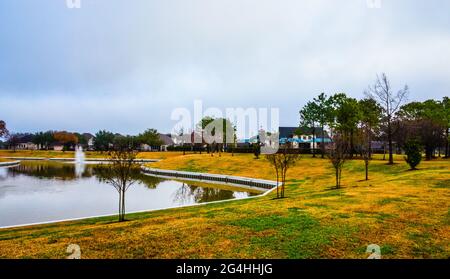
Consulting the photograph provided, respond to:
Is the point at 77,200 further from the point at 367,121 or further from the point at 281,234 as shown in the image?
the point at 367,121

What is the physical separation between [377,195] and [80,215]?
50.5 ft

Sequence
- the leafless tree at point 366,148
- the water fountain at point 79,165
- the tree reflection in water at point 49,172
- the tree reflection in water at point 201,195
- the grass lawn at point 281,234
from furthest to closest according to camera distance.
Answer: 1. the water fountain at point 79,165
2. the tree reflection in water at point 49,172
3. the leafless tree at point 366,148
4. the tree reflection in water at point 201,195
5. the grass lawn at point 281,234

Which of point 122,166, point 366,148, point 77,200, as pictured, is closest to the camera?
point 122,166

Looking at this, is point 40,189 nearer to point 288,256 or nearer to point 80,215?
point 80,215

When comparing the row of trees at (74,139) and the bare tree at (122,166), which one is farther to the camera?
the row of trees at (74,139)

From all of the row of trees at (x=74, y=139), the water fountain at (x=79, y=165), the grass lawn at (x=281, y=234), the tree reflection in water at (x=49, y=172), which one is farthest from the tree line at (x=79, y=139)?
the grass lawn at (x=281, y=234)

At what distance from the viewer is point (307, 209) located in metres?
12.2

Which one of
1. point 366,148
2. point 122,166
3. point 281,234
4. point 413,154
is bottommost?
point 281,234

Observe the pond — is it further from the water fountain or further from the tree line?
the tree line

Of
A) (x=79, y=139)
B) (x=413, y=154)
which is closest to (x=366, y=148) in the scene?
(x=413, y=154)

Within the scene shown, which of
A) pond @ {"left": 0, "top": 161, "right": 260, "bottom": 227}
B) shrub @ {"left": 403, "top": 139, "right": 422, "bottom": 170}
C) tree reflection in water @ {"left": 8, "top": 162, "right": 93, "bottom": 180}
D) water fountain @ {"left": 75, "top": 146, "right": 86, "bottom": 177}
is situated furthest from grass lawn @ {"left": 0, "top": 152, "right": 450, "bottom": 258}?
water fountain @ {"left": 75, "top": 146, "right": 86, "bottom": 177}

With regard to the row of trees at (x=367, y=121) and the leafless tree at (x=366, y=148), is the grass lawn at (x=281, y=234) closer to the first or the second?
the leafless tree at (x=366, y=148)
